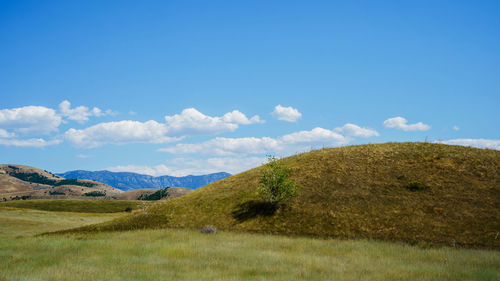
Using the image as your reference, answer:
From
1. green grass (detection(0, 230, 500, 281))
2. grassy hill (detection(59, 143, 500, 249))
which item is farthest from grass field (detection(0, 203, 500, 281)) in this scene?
grassy hill (detection(59, 143, 500, 249))

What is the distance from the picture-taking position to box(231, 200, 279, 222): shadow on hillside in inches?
1723

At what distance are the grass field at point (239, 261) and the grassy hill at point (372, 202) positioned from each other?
7039 mm

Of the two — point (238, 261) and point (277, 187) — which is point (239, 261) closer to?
point (238, 261)

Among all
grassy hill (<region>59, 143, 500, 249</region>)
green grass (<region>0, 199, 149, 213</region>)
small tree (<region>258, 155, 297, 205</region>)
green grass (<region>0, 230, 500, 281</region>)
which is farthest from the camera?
green grass (<region>0, 199, 149, 213</region>)

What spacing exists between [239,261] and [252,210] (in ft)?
78.0

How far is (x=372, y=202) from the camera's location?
140ft

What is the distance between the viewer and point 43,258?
22.5 metres

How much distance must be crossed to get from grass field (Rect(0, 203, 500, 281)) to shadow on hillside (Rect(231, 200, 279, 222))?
12.0 m

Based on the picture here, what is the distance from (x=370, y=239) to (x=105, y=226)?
1273 inches

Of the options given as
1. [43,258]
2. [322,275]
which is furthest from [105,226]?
[322,275]

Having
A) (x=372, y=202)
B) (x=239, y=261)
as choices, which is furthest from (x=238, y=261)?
(x=372, y=202)

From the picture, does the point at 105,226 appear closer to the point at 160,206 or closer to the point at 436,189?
the point at 160,206

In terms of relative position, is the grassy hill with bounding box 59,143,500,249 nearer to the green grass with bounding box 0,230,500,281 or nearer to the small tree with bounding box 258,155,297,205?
the small tree with bounding box 258,155,297,205

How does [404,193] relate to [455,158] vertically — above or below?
below
